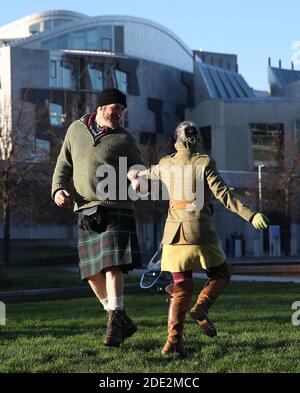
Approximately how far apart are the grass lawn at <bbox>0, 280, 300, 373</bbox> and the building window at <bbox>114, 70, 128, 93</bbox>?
2205 inches

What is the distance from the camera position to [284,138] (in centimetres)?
5816

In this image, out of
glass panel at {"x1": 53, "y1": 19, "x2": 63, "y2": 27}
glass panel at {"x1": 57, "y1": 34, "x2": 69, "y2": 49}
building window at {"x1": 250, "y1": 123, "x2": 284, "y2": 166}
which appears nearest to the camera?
building window at {"x1": 250, "y1": 123, "x2": 284, "y2": 166}

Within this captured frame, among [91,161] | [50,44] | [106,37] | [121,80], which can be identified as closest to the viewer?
[91,161]

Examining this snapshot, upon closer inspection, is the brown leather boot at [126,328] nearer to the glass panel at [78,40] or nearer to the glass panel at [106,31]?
the glass panel at [78,40]

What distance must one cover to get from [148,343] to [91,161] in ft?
5.14

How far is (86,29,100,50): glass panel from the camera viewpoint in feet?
243

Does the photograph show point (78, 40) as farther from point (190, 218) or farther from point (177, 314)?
point (177, 314)

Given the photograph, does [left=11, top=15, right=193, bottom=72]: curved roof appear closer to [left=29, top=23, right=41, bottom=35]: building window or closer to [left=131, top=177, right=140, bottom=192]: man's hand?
[left=29, top=23, right=41, bottom=35]: building window

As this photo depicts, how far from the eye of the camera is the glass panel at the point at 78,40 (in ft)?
239

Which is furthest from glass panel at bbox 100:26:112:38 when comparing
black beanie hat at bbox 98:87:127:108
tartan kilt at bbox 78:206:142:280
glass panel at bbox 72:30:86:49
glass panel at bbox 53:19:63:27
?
tartan kilt at bbox 78:206:142:280

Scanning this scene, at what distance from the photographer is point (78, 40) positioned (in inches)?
2886

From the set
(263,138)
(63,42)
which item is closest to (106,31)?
(63,42)

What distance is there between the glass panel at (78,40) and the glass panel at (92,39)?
58cm

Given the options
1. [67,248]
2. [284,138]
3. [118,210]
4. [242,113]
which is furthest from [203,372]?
[242,113]
